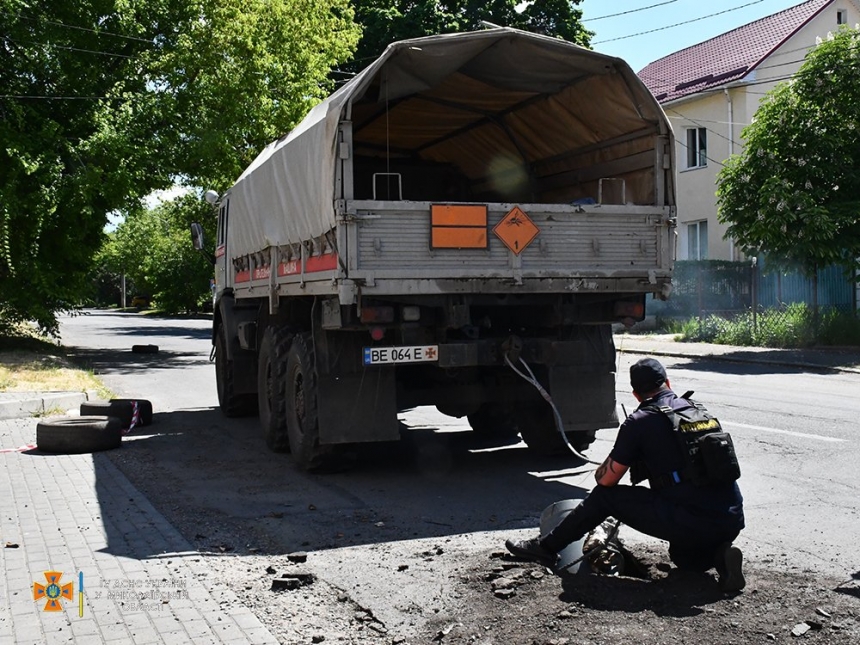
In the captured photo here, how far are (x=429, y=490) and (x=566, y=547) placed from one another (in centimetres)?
250

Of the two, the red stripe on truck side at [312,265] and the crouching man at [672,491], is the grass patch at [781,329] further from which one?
the crouching man at [672,491]

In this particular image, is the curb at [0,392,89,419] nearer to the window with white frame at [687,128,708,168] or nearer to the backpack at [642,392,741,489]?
the backpack at [642,392,741,489]

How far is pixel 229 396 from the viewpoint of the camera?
1222 centimetres

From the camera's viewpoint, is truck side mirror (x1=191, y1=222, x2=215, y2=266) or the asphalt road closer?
the asphalt road

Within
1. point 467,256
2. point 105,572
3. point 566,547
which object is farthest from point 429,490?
point 105,572

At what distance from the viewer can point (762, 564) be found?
5.50 meters

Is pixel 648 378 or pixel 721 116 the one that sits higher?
pixel 721 116

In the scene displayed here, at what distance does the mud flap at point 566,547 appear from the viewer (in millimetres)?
5258

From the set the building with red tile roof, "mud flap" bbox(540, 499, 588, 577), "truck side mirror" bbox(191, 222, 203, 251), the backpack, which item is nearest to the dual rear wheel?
"mud flap" bbox(540, 499, 588, 577)

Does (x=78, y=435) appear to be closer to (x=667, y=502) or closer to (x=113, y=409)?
(x=113, y=409)

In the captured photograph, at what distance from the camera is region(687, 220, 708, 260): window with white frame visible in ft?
108

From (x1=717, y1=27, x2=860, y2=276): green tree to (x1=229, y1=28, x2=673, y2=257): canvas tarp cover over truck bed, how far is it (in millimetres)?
11376

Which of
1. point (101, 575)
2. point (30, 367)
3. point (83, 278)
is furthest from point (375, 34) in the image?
point (101, 575)

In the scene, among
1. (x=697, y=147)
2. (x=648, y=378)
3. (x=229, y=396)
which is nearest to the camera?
(x=648, y=378)
